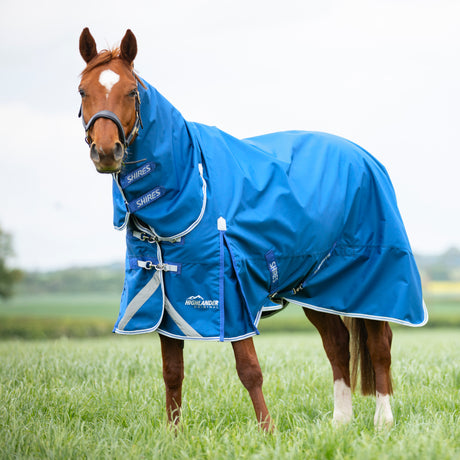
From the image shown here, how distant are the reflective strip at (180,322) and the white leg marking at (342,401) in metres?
1.39

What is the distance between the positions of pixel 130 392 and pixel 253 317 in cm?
159

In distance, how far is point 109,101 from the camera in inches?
110

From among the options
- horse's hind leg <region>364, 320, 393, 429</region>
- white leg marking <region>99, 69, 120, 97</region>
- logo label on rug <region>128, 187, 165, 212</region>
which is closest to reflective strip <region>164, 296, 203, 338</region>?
logo label on rug <region>128, 187, 165, 212</region>

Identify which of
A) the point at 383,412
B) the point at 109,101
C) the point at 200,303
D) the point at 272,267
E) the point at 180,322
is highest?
the point at 109,101

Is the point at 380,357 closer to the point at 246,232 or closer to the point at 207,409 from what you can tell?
the point at 207,409

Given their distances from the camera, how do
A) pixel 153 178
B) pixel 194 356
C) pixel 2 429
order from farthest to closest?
pixel 194 356 → pixel 2 429 → pixel 153 178

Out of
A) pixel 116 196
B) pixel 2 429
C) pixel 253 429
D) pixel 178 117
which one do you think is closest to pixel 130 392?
pixel 2 429

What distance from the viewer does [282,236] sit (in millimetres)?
3436

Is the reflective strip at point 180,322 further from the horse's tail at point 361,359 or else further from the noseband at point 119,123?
the horse's tail at point 361,359

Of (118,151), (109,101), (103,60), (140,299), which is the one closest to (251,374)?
(140,299)

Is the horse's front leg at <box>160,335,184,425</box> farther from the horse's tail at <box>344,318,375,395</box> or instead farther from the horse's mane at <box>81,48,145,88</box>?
the horse's mane at <box>81,48,145,88</box>

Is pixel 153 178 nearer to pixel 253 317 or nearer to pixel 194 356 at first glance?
pixel 253 317

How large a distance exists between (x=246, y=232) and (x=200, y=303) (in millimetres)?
482

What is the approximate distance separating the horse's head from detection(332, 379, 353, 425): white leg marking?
231 cm
